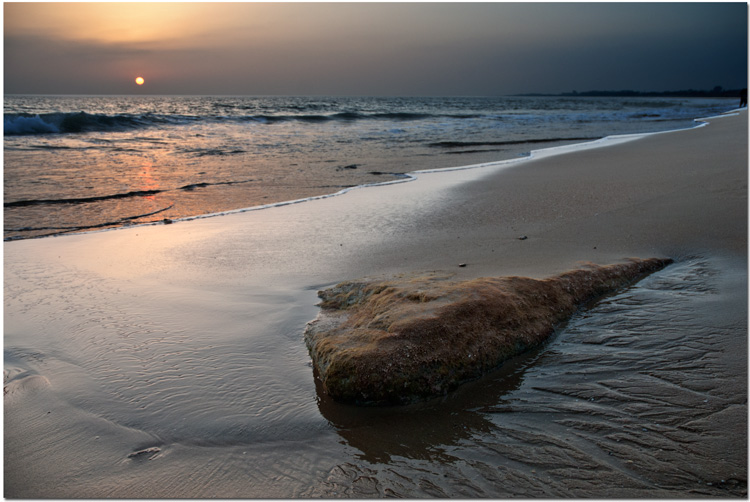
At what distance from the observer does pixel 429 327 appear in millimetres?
2914

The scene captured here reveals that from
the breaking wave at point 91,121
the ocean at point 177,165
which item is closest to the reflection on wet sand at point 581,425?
the ocean at point 177,165

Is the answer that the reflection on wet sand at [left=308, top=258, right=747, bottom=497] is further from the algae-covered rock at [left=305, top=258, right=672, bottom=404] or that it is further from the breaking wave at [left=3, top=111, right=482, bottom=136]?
the breaking wave at [left=3, top=111, right=482, bottom=136]

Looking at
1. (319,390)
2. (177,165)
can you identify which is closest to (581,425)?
(319,390)

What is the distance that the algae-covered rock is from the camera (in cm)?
267

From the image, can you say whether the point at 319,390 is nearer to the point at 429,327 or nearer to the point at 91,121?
the point at 429,327

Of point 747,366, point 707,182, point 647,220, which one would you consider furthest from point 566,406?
point 707,182

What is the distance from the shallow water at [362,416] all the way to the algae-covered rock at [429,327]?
11 cm

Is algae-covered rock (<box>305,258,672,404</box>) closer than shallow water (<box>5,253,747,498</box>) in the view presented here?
No

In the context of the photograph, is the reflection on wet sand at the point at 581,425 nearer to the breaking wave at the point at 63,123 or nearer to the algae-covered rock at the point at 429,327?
the algae-covered rock at the point at 429,327

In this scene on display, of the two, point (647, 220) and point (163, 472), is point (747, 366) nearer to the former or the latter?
point (163, 472)

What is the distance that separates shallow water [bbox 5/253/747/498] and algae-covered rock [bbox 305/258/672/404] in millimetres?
106

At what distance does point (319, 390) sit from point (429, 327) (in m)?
0.69

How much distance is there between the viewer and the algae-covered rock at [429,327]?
8.76ft

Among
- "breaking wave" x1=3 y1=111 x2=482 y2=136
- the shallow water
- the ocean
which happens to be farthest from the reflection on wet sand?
"breaking wave" x1=3 y1=111 x2=482 y2=136
